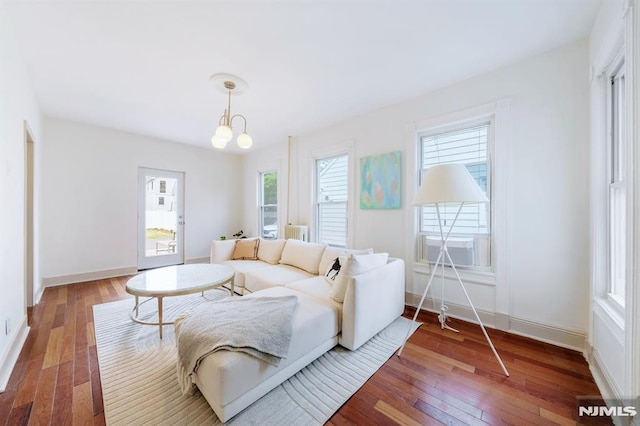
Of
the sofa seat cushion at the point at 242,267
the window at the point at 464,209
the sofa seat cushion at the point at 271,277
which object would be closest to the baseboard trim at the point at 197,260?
the sofa seat cushion at the point at 242,267

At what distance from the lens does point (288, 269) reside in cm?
323

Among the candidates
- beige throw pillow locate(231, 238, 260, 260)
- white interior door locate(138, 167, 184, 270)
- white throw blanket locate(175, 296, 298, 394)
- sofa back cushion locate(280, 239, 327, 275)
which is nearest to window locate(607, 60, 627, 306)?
white throw blanket locate(175, 296, 298, 394)

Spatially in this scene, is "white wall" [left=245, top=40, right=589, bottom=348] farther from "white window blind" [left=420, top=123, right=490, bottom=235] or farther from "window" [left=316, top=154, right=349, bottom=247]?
"window" [left=316, top=154, right=349, bottom=247]

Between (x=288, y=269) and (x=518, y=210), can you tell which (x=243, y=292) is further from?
(x=518, y=210)

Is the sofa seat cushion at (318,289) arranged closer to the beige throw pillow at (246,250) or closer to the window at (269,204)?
the beige throw pillow at (246,250)

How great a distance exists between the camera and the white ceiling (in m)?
1.71

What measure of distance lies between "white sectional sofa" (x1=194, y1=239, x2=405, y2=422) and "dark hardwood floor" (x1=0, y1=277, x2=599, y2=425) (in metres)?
0.39

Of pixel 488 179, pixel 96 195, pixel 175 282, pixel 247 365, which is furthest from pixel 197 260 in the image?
pixel 488 179

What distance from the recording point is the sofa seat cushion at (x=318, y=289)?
2.06m

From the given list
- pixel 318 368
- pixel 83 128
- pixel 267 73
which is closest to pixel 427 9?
pixel 267 73

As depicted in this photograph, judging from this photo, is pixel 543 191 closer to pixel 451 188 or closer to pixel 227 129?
pixel 451 188

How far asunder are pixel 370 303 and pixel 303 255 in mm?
1350

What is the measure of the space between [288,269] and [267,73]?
2332mm

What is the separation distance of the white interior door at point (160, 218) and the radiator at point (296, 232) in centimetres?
242
